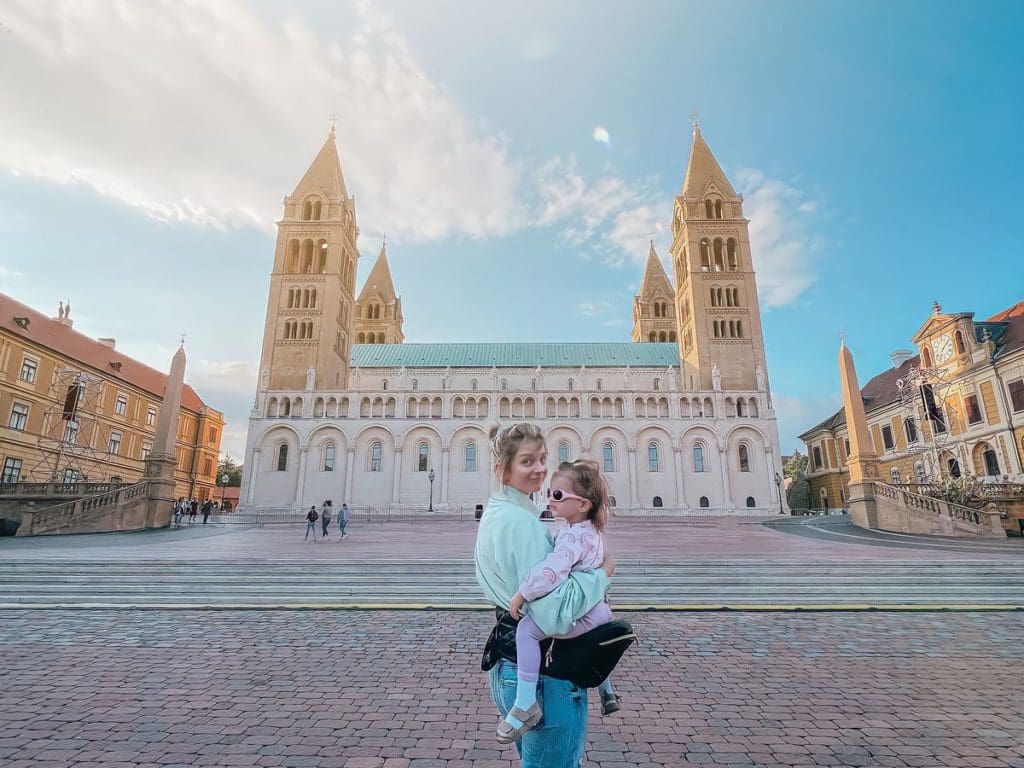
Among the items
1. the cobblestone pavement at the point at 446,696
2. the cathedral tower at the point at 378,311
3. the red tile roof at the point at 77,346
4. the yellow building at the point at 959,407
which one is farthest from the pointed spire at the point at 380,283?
the cobblestone pavement at the point at 446,696

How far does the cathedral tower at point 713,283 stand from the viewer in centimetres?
5159

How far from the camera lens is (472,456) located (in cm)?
4781

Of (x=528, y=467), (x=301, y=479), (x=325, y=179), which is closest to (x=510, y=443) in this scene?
(x=528, y=467)

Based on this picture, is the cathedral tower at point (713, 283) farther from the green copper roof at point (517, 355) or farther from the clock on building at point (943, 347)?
the clock on building at point (943, 347)

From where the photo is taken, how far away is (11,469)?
32.7 meters

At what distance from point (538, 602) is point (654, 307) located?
74.8m

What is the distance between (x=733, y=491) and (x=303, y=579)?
42.8 meters

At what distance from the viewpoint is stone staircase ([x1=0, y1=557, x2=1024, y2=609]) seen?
9.30 metres

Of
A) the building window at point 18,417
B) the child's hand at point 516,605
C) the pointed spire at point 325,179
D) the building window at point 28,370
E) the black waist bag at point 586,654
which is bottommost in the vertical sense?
the black waist bag at point 586,654

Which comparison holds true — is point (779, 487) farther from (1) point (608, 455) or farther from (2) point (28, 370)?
(2) point (28, 370)

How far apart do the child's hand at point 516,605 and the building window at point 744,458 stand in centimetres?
4938

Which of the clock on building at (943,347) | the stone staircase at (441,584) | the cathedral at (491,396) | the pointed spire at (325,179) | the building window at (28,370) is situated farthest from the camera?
the pointed spire at (325,179)

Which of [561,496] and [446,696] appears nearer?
[561,496]

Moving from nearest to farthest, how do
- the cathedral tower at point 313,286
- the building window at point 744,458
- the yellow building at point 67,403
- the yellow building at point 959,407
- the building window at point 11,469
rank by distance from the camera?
the yellow building at point 959,407
the building window at point 11,469
the yellow building at point 67,403
the building window at point 744,458
the cathedral tower at point 313,286
